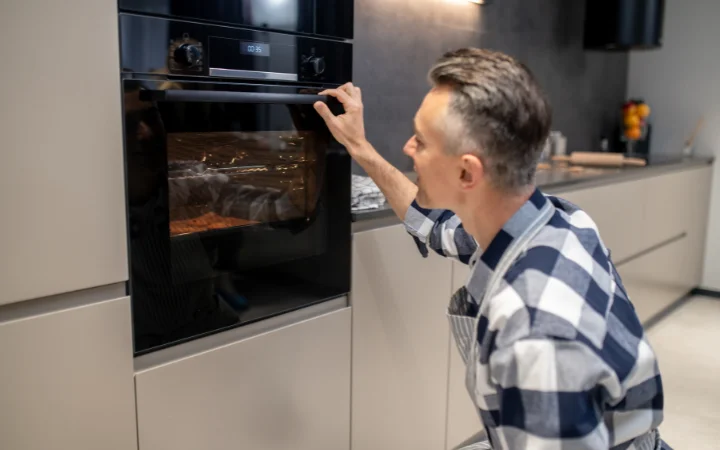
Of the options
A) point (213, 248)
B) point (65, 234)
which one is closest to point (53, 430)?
point (65, 234)

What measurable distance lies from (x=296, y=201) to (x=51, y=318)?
634 mm

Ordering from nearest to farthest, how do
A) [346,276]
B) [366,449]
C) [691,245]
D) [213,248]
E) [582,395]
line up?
[582,395] → [213,248] → [346,276] → [366,449] → [691,245]

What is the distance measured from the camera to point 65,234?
1126mm

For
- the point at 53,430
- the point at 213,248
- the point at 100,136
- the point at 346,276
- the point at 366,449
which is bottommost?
the point at 366,449

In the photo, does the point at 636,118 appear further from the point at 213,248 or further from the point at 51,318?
the point at 51,318

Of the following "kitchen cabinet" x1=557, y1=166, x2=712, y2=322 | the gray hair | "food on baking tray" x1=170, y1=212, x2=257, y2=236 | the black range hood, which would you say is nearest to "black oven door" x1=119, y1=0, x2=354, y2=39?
"food on baking tray" x1=170, y1=212, x2=257, y2=236

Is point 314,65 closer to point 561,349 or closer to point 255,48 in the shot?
point 255,48

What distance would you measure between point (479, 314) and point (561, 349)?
0.52 feet

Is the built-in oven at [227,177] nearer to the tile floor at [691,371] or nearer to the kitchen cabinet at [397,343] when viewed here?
the kitchen cabinet at [397,343]

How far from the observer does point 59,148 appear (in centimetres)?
110

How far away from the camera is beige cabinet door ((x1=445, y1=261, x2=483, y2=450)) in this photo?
6.93 ft

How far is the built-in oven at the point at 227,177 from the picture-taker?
4.01 feet

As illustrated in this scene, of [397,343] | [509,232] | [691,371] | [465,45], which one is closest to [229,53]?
[509,232]

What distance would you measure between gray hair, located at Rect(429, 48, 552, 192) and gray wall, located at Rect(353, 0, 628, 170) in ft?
4.83
